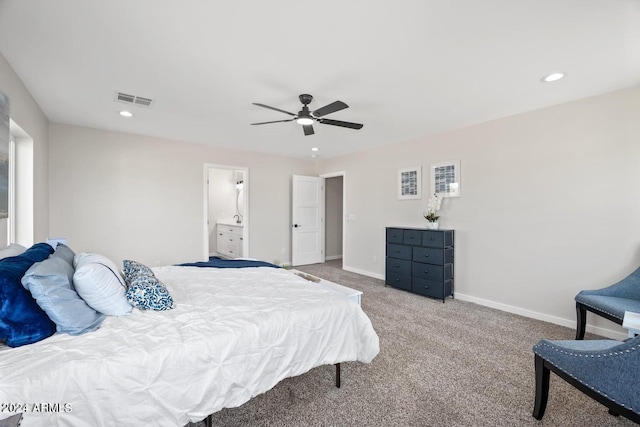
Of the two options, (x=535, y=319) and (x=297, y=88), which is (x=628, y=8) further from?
(x=535, y=319)

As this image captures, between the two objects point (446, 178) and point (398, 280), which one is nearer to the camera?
point (446, 178)

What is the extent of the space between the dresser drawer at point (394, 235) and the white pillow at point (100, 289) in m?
3.72

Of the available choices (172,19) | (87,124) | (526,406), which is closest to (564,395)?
(526,406)

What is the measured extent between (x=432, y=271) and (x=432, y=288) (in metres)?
0.25

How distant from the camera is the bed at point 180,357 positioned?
1125 mm

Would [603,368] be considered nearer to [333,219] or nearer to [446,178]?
[446,178]

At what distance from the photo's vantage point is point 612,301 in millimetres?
2395

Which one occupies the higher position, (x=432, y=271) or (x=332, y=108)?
(x=332, y=108)

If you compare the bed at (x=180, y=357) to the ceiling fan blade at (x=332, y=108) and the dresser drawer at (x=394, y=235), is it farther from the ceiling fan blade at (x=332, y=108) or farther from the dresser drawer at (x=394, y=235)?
the dresser drawer at (x=394, y=235)

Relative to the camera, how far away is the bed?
112cm

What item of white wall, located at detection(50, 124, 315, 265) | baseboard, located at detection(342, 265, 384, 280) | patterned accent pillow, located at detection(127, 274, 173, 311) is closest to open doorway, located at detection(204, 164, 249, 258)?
white wall, located at detection(50, 124, 315, 265)

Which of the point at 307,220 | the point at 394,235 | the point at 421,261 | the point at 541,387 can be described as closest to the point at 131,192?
the point at 307,220

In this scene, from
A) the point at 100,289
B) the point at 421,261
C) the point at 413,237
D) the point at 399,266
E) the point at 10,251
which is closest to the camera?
the point at 100,289

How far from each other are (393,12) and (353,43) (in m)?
0.38
